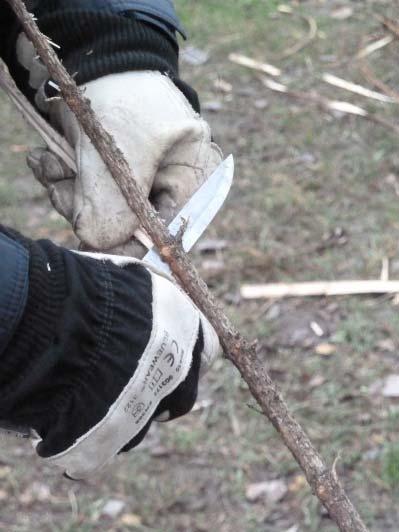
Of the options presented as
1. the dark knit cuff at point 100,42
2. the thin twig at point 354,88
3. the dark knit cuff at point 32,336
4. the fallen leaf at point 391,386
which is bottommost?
the thin twig at point 354,88

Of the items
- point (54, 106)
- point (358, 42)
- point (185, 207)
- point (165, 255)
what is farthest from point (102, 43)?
point (358, 42)

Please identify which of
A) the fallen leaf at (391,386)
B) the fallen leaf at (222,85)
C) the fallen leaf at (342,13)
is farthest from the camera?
the fallen leaf at (342,13)

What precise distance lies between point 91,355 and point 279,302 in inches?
88.1

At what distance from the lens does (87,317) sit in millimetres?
1428

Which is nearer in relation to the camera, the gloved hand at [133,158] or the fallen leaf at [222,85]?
the gloved hand at [133,158]

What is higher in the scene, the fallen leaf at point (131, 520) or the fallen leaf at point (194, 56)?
the fallen leaf at point (131, 520)

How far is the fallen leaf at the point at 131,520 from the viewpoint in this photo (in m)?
2.78

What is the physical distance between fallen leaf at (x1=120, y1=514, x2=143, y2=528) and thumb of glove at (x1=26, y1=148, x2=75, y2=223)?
1260 millimetres

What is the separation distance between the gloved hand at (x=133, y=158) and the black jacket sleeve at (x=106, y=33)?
0.03 m

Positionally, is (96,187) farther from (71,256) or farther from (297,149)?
(297,149)

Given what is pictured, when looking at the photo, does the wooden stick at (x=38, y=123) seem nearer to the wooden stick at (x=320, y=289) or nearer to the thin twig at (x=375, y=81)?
the wooden stick at (x=320, y=289)

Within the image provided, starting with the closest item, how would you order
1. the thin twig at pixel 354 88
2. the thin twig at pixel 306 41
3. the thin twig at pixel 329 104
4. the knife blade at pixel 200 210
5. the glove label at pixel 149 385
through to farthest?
the glove label at pixel 149 385 < the knife blade at pixel 200 210 < the thin twig at pixel 329 104 < the thin twig at pixel 354 88 < the thin twig at pixel 306 41

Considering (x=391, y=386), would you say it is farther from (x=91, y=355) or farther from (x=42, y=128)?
(x=91, y=355)

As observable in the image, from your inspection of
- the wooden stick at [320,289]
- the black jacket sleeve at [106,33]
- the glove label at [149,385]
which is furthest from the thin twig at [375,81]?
the glove label at [149,385]
